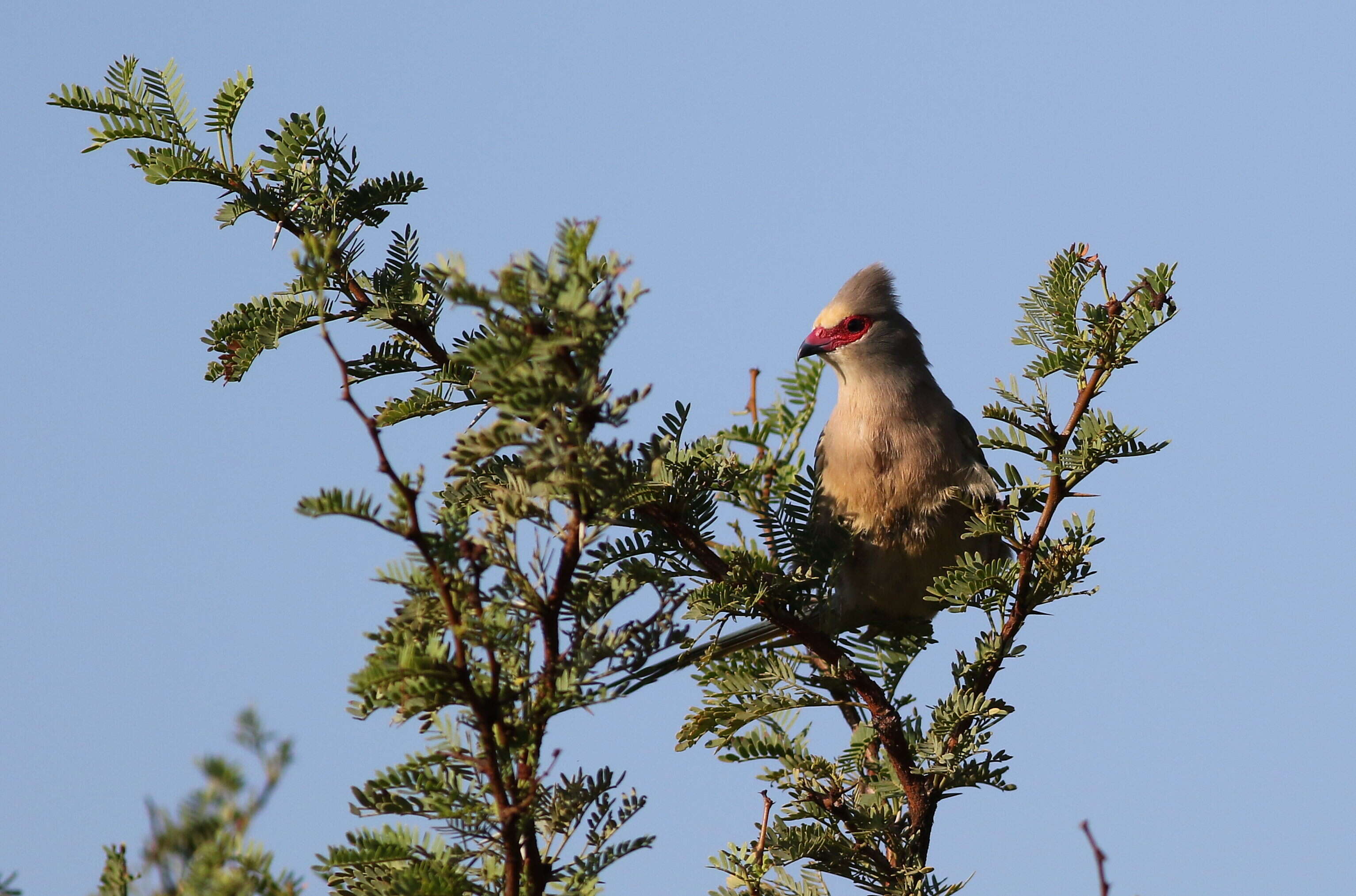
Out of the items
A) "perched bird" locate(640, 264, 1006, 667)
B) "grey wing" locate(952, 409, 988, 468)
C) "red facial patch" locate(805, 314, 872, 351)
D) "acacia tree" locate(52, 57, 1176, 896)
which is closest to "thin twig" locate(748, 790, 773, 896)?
"acacia tree" locate(52, 57, 1176, 896)

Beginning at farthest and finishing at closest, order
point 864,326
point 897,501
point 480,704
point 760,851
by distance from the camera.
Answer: point 864,326
point 897,501
point 760,851
point 480,704

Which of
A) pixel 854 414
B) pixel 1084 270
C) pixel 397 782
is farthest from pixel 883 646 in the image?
pixel 397 782

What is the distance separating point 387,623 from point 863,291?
163 inches

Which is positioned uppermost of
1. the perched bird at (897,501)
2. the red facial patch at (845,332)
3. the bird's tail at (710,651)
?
the red facial patch at (845,332)

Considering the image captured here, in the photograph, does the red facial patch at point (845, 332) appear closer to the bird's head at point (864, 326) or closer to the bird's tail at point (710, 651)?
the bird's head at point (864, 326)

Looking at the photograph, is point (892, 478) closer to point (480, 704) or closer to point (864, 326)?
point (864, 326)

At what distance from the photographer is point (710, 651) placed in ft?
9.72

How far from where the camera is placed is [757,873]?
2916mm

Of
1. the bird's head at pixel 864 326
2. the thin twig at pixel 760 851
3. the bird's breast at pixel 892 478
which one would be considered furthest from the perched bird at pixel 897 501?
the thin twig at pixel 760 851

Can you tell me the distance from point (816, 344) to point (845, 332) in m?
0.14

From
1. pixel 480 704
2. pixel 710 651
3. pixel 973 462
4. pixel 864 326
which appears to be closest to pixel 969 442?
pixel 973 462

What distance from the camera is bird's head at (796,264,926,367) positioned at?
557 centimetres

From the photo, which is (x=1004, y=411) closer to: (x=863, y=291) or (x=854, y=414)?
(x=854, y=414)

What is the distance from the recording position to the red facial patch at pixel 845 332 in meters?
5.62
